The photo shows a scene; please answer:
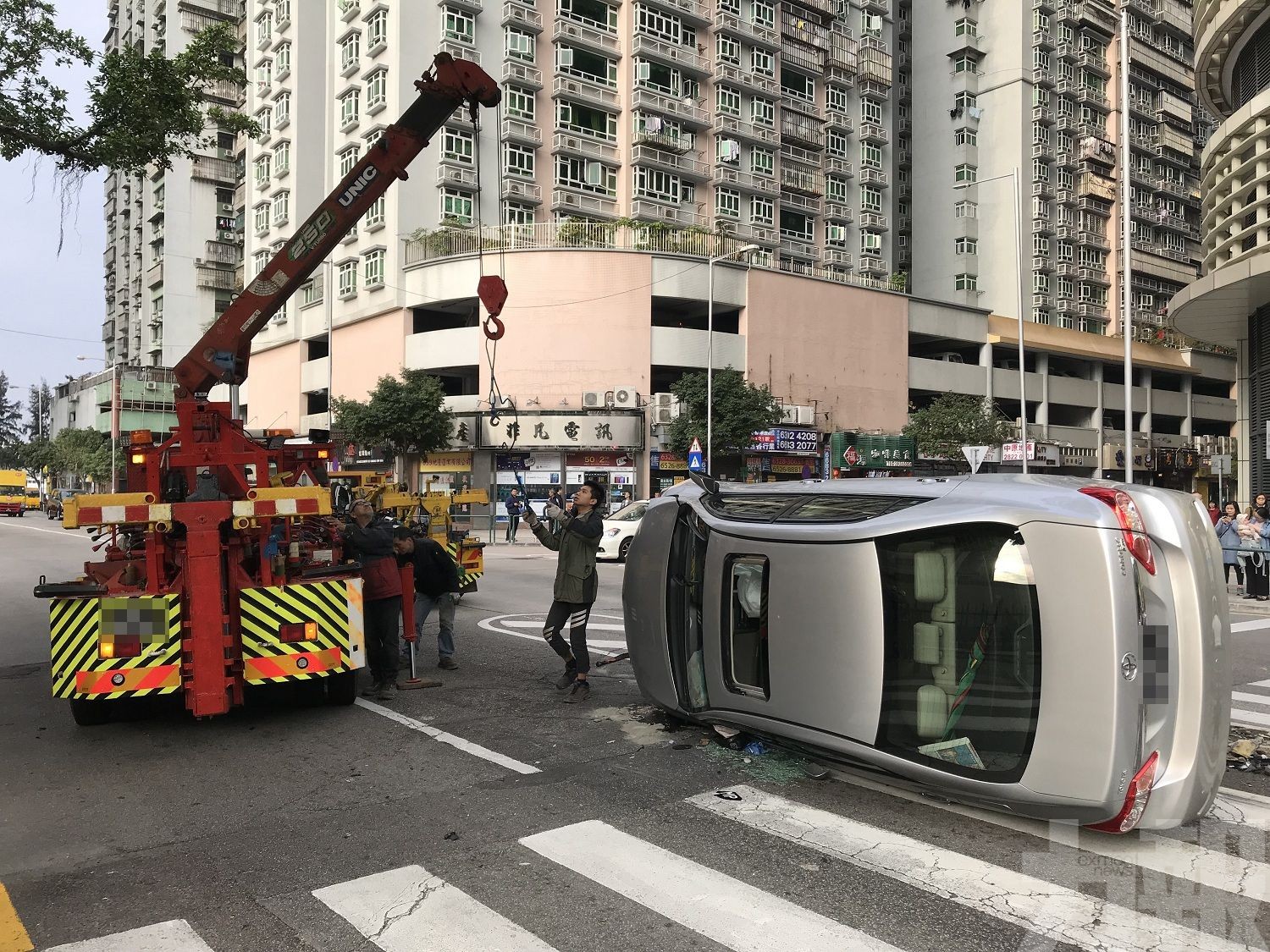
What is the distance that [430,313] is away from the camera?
43000 millimetres

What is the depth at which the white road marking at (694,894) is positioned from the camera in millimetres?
3627

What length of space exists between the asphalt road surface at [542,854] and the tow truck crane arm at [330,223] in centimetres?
399

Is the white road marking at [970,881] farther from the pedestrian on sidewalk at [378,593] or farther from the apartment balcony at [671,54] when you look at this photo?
the apartment balcony at [671,54]

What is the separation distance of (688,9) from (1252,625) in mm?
41730

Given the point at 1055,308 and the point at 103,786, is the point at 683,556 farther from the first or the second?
the point at 1055,308

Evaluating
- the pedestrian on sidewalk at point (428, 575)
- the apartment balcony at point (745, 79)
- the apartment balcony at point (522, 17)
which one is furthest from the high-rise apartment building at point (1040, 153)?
the pedestrian on sidewalk at point (428, 575)

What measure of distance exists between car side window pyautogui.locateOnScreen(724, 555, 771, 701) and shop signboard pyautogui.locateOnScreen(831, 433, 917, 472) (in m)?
37.1

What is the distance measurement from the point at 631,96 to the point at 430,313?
14.4 m

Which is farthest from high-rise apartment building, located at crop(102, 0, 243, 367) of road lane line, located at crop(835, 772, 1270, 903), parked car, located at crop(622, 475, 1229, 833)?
road lane line, located at crop(835, 772, 1270, 903)

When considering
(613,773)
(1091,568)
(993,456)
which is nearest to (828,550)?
(1091,568)

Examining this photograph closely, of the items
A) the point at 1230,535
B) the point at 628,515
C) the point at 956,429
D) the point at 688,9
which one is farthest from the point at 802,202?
the point at 1230,535

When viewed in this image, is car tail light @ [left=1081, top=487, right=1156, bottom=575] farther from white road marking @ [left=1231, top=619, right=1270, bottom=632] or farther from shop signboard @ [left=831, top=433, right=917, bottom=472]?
shop signboard @ [left=831, top=433, right=917, bottom=472]

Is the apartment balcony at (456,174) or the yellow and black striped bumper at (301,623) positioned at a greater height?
the apartment balcony at (456,174)

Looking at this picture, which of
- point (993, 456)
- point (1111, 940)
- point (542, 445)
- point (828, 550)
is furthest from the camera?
point (542, 445)
